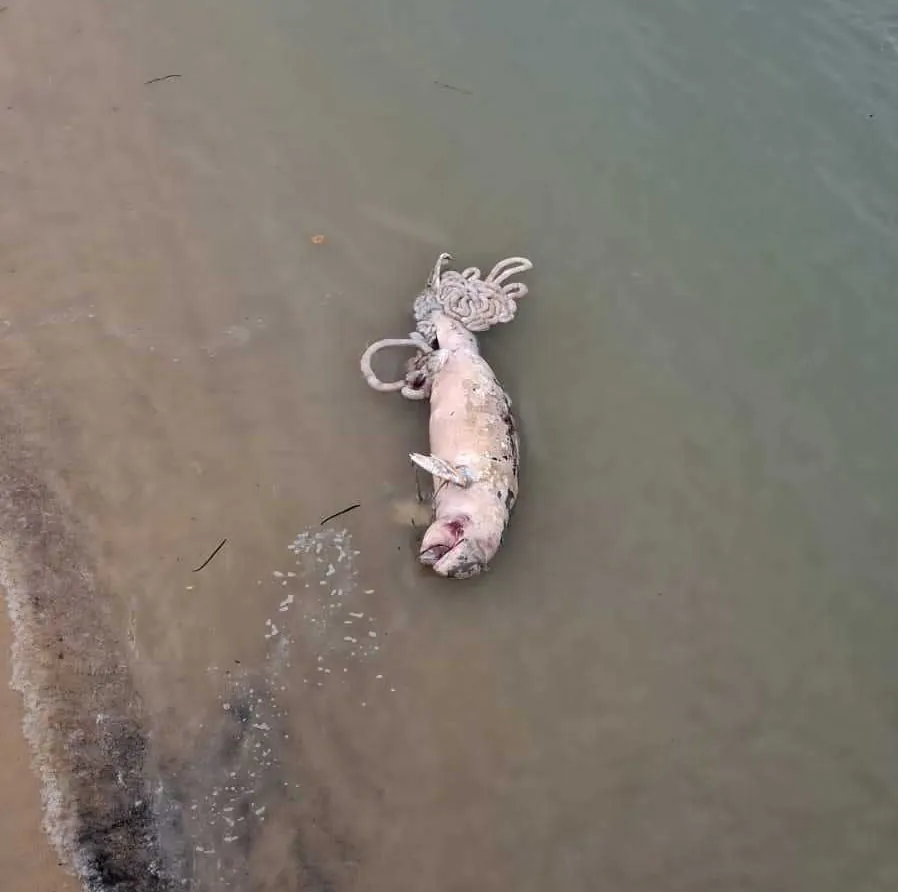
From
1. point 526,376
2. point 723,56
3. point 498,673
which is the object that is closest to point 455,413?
point 526,376

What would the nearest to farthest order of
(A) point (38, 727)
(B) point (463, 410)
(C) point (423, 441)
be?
(A) point (38, 727) → (B) point (463, 410) → (C) point (423, 441)

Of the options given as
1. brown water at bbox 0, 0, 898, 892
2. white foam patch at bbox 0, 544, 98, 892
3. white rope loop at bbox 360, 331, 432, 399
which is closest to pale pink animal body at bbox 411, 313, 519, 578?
white rope loop at bbox 360, 331, 432, 399

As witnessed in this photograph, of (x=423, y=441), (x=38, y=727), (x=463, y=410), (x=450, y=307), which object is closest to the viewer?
(x=38, y=727)

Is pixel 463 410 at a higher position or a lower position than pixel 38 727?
higher

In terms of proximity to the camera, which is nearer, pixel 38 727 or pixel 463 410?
pixel 38 727

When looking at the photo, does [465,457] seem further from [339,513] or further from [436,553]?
[339,513]

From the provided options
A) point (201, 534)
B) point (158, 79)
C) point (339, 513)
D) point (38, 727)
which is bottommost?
point (38, 727)

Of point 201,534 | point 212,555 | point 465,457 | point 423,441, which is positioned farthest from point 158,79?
point 465,457
